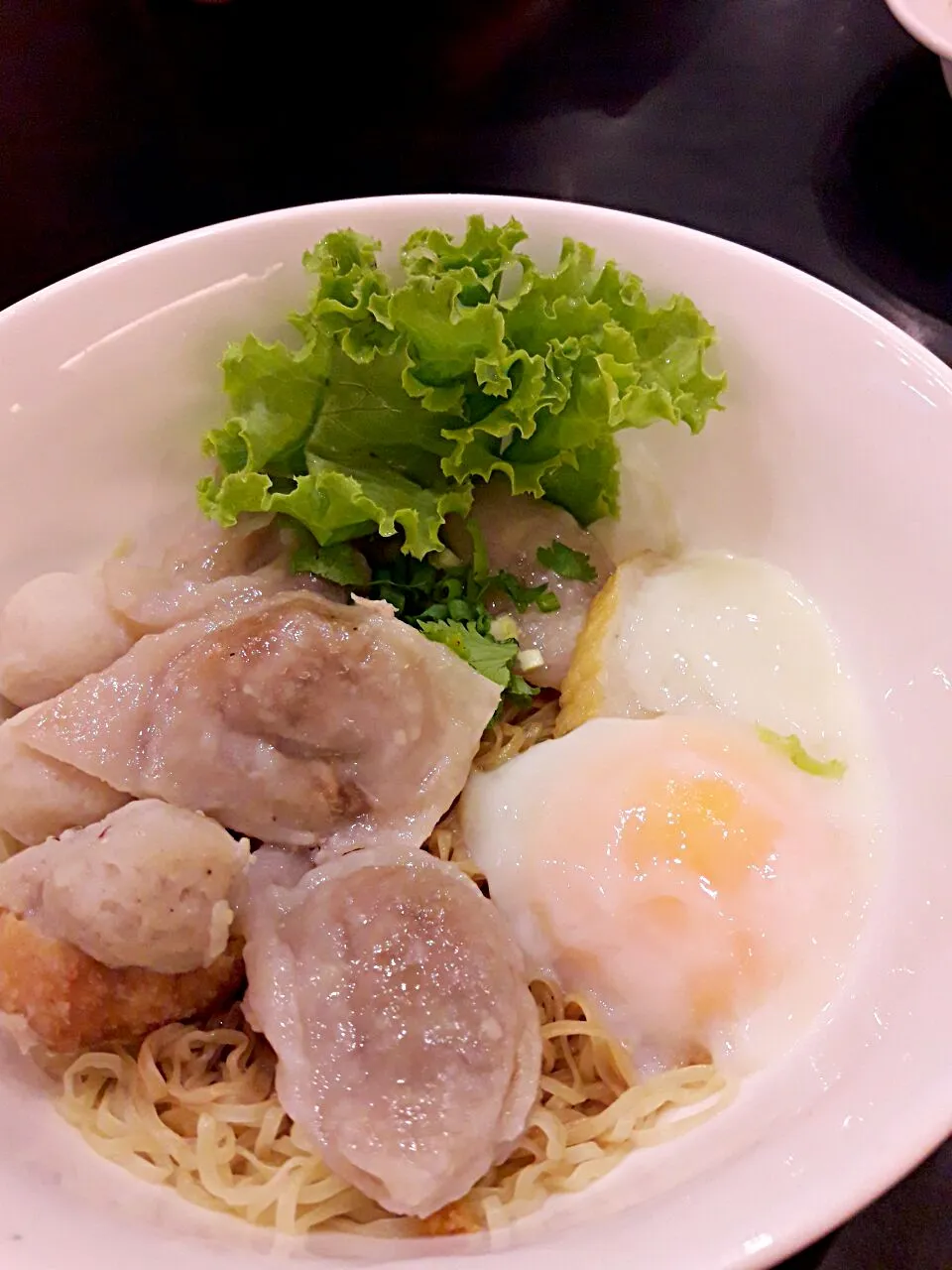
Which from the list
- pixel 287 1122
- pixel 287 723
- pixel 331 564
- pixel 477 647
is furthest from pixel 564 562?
pixel 287 1122

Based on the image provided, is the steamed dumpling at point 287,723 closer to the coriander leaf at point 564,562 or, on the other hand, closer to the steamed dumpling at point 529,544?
the steamed dumpling at point 529,544

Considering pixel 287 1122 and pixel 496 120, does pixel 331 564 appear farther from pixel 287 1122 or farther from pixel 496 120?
pixel 496 120

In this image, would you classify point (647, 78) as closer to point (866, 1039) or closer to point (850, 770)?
point (850, 770)

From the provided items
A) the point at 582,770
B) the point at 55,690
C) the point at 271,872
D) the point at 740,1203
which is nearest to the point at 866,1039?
the point at 740,1203

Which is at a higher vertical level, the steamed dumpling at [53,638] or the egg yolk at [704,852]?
the egg yolk at [704,852]

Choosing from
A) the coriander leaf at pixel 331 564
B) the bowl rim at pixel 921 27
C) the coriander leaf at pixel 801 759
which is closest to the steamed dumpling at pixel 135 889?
the coriander leaf at pixel 331 564

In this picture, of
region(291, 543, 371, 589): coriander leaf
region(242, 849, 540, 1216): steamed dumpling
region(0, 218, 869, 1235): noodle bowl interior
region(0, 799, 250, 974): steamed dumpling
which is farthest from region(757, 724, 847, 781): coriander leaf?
region(0, 799, 250, 974): steamed dumpling
